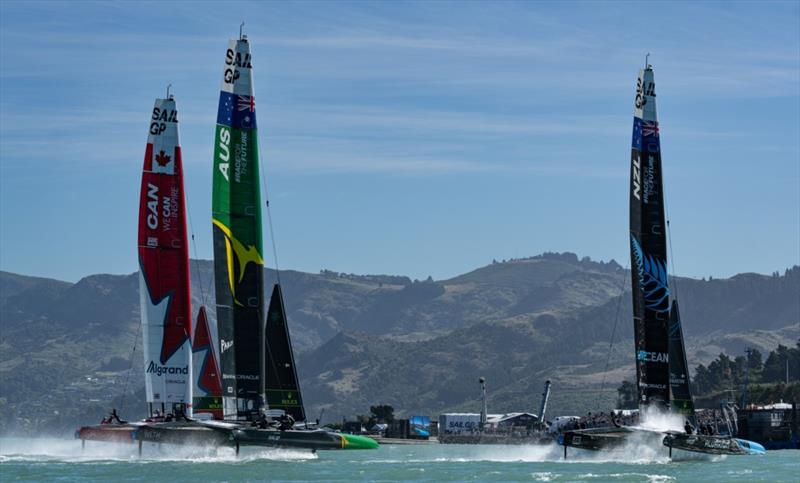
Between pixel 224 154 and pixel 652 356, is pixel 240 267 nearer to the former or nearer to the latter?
pixel 224 154

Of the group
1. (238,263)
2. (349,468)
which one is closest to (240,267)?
(238,263)

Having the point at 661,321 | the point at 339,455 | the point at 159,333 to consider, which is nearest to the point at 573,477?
the point at 661,321

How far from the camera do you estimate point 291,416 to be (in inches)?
3029

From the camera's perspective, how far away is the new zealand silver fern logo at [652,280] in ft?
251

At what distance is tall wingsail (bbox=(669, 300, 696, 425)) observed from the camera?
77.3 m

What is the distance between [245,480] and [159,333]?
17817mm

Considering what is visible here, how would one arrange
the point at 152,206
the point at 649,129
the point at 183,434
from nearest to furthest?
the point at 183,434, the point at 649,129, the point at 152,206

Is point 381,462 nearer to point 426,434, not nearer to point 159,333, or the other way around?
point 159,333

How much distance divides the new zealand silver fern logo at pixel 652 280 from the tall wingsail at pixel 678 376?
1.06m

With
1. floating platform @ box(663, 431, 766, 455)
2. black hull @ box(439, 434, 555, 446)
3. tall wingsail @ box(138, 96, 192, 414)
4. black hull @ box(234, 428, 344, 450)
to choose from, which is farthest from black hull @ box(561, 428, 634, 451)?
black hull @ box(439, 434, 555, 446)

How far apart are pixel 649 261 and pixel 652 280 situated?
3.18ft

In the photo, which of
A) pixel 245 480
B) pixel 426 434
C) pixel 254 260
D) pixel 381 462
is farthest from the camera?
pixel 426 434

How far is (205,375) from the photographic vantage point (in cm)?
8275

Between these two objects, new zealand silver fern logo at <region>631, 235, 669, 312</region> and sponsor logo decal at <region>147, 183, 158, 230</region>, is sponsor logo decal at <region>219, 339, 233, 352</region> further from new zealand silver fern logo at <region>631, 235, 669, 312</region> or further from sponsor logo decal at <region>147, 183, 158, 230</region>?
new zealand silver fern logo at <region>631, 235, 669, 312</region>
